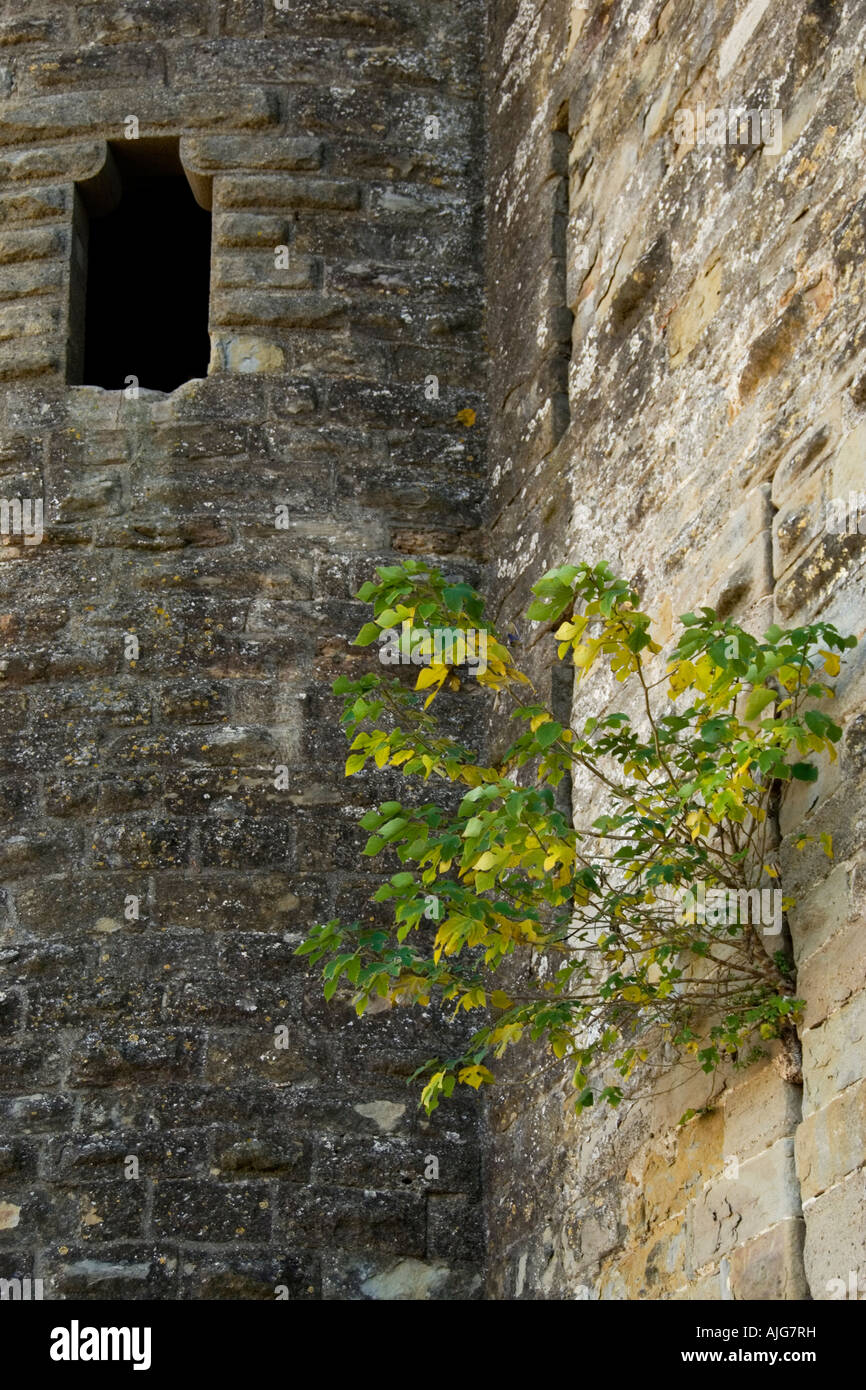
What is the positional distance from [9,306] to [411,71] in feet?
4.19

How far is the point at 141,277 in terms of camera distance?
6648mm

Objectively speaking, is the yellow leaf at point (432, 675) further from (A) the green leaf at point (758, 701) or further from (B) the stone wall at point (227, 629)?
(B) the stone wall at point (227, 629)

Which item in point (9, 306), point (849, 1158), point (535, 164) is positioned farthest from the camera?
point (9, 306)

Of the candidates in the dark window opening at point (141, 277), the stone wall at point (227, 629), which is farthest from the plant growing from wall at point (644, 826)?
the dark window opening at point (141, 277)

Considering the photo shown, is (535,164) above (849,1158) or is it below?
above

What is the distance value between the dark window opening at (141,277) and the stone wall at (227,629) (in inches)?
3.1

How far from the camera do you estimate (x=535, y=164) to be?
5.41 m

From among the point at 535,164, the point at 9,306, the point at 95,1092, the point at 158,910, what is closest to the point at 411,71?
the point at 535,164

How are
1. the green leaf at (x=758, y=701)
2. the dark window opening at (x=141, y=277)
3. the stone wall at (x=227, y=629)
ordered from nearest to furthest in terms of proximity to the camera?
the green leaf at (x=758, y=701), the stone wall at (x=227, y=629), the dark window opening at (x=141, y=277)

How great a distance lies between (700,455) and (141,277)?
3.13m

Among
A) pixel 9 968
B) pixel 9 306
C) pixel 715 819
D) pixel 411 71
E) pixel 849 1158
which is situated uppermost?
pixel 411 71

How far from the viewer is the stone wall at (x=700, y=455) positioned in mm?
3160

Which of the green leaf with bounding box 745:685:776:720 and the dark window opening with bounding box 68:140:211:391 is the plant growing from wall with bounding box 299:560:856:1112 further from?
the dark window opening with bounding box 68:140:211:391

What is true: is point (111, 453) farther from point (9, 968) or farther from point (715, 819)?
point (715, 819)
